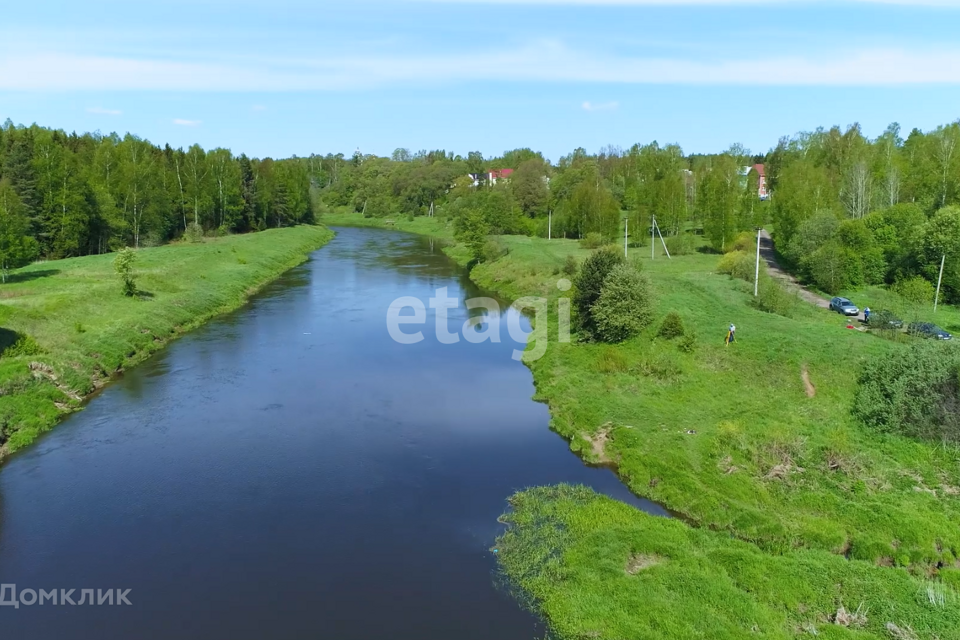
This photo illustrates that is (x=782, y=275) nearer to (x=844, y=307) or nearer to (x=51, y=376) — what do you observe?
(x=844, y=307)

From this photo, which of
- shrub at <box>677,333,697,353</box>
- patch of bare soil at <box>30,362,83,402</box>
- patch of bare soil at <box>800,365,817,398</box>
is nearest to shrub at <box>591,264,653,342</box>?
shrub at <box>677,333,697,353</box>

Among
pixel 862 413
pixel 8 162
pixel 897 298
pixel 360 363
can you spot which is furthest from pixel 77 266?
pixel 897 298

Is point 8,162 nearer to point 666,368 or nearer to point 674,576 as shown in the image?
point 666,368

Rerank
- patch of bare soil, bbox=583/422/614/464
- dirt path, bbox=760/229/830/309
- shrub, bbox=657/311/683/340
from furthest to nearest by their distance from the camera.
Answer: dirt path, bbox=760/229/830/309, shrub, bbox=657/311/683/340, patch of bare soil, bbox=583/422/614/464

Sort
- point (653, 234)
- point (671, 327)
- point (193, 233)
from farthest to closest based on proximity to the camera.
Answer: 1. point (653, 234)
2. point (193, 233)
3. point (671, 327)

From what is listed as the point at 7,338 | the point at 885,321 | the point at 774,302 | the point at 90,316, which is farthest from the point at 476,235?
the point at 7,338

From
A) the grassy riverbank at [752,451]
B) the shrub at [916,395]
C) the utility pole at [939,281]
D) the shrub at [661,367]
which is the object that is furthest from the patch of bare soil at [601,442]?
the utility pole at [939,281]

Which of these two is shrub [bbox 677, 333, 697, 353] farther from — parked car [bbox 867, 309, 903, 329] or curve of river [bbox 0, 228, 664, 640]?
parked car [bbox 867, 309, 903, 329]
